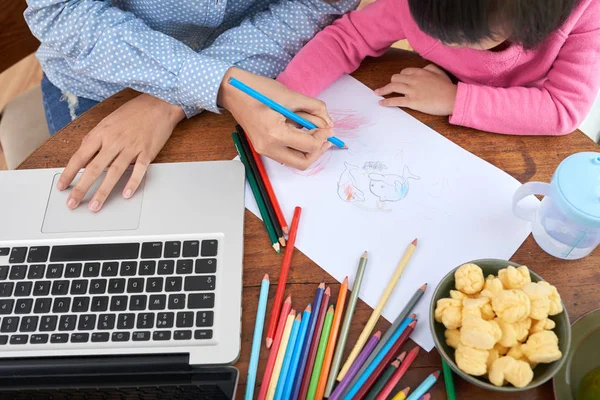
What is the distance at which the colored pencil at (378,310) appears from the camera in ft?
1.76

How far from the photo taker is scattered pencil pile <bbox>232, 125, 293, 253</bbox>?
0.61 meters

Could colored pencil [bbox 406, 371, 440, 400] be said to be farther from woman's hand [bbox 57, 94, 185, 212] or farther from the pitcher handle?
woman's hand [bbox 57, 94, 185, 212]

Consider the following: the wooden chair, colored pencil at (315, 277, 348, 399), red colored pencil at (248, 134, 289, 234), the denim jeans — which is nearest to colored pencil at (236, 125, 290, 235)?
red colored pencil at (248, 134, 289, 234)

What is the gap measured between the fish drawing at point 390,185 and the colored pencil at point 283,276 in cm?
10

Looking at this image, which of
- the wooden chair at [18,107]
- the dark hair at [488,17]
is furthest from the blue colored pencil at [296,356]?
the wooden chair at [18,107]

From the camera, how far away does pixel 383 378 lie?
52cm

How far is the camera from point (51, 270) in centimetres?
59

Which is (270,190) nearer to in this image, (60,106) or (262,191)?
(262,191)

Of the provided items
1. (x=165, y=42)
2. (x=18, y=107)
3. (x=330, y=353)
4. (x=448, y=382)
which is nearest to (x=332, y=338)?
(x=330, y=353)

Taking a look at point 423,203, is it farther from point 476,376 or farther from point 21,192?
point 21,192

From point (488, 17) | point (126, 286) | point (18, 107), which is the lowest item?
point (18, 107)

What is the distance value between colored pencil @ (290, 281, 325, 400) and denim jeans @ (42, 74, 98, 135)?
0.54 metres

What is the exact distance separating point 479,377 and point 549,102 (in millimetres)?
385

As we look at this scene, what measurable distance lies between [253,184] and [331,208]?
0.10 m
